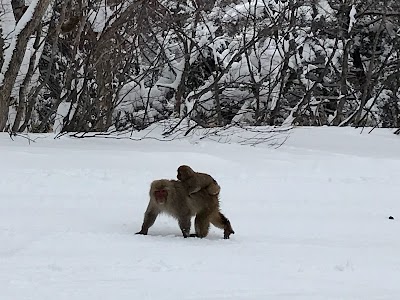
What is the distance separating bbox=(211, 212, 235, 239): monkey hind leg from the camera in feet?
18.2

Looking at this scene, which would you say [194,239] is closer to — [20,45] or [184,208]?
[184,208]

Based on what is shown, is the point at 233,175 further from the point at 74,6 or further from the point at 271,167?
the point at 74,6

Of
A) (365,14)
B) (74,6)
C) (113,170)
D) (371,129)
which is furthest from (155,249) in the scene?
(365,14)

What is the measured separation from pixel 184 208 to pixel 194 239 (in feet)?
0.89

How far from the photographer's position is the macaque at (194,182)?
18.3 ft

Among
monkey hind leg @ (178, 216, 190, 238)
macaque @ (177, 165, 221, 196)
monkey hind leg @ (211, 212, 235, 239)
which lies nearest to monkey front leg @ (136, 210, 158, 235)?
monkey hind leg @ (178, 216, 190, 238)

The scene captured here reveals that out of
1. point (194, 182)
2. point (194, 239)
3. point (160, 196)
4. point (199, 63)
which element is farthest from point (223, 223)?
point (199, 63)

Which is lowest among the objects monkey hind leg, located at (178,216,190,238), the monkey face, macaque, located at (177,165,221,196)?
monkey hind leg, located at (178,216,190,238)

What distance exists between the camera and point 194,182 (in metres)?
5.58

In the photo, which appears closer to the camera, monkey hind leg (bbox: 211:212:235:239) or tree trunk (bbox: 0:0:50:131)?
monkey hind leg (bbox: 211:212:235:239)

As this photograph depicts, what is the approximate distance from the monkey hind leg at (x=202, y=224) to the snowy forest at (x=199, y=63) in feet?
23.8

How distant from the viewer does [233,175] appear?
28.6 ft

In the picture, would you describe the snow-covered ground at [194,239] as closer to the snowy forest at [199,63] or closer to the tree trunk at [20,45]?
the tree trunk at [20,45]

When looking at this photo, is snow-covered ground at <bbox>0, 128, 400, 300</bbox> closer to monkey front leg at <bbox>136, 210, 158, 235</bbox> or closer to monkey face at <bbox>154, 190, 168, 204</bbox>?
monkey front leg at <bbox>136, 210, 158, 235</bbox>
